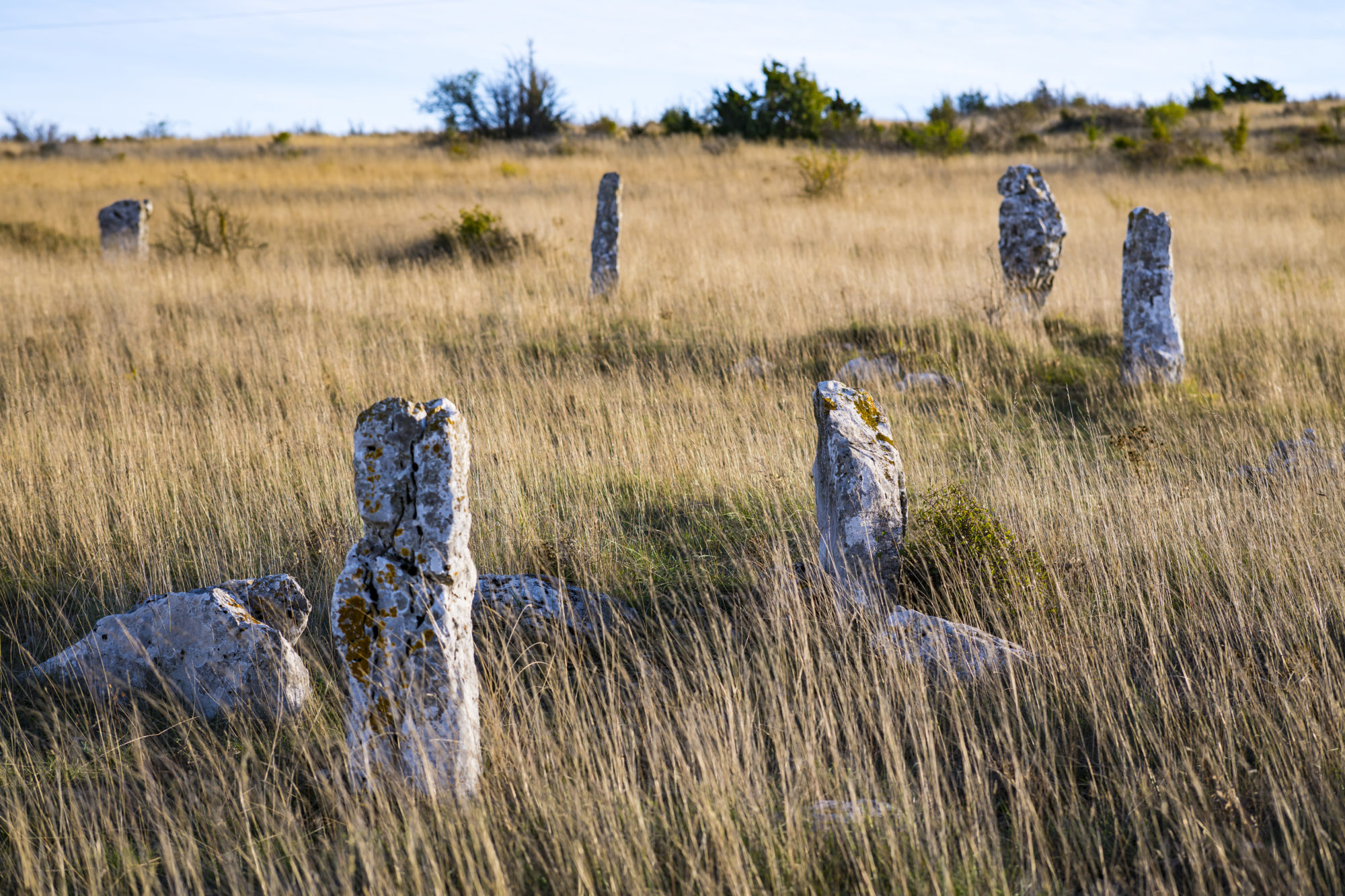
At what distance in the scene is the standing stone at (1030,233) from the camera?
34.5 feet

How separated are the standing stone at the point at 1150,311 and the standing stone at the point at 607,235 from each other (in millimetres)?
6182

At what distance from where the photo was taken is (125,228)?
14391 millimetres

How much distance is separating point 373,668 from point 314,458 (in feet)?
11.4

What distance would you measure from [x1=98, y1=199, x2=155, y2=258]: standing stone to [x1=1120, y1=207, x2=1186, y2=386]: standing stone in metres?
14.5

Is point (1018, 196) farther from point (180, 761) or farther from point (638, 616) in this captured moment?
point (180, 761)

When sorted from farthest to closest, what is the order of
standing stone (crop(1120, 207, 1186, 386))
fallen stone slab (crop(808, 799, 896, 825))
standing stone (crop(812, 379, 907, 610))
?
standing stone (crop(1120, 207, 1186, 386)), standing stone (crop(812, 379, 907, 610)), fallen stone slab (crop(808, 799, 896, 825))

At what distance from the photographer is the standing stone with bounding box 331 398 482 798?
97.0 inches

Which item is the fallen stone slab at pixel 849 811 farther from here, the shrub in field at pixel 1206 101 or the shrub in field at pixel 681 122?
the shrub in field at pixel 1206 101

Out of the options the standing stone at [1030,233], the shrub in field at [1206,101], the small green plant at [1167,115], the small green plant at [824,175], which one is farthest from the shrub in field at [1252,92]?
the standing stone at [1030,233]

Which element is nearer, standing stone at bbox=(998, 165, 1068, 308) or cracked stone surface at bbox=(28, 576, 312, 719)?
cracked stone surface at bbox=(28, 576, 312, 719)

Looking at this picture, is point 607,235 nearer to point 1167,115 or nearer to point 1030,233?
point 1030,233

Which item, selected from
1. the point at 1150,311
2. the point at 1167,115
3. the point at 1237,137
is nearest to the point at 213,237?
the point at 1150,311

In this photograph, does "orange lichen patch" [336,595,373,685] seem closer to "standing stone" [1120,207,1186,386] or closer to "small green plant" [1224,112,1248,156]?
"standing stone" [1120,207,1186,386]

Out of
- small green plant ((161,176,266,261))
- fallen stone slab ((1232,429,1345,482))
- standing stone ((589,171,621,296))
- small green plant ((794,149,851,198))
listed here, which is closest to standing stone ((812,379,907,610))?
fallen stone slab ((1232,429,1345,482))
